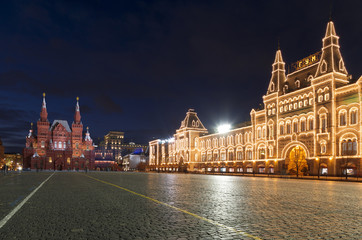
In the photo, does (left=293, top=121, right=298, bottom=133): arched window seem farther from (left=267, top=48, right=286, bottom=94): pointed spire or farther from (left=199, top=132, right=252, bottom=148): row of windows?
(left=199, top=132, right=252, bottom=148): row of windows

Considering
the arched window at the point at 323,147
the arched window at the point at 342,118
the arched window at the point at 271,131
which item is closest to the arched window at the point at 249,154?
the arched window at the point at 271,131

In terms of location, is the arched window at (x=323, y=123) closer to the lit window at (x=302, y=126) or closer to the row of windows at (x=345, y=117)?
the row of windows at (x=345, y=117)

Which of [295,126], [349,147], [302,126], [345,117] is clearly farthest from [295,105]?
[349,147]

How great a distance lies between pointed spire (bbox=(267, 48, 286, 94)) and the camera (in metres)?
63.1

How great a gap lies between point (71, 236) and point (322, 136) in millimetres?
49370

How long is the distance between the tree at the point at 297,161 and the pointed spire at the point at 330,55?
43.6 feet

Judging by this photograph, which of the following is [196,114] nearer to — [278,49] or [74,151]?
[278,49]

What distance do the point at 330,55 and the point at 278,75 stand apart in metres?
13.1

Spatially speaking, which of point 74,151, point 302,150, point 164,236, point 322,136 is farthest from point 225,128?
point 164,236

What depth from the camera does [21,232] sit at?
24.0ft

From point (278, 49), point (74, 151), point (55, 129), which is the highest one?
point (278, 49)

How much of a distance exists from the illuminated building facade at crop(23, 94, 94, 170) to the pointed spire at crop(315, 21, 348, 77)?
94207mm

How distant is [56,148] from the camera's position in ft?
395

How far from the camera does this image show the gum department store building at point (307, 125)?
1810 inches
